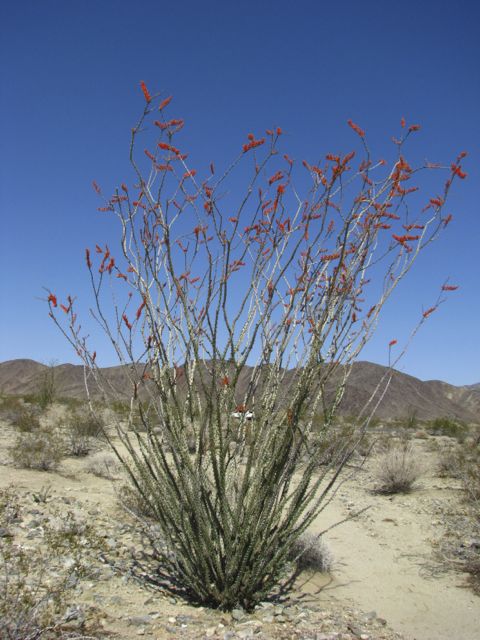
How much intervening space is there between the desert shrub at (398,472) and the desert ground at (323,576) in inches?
17.3

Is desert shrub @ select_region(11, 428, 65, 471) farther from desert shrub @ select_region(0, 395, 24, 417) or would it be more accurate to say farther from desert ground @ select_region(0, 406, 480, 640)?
desert shrub @ select_region(0, 395, 24, 417)

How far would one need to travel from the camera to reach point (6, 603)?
275cm

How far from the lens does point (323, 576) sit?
4672mm

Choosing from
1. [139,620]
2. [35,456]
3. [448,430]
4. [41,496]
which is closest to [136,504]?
[41,496]

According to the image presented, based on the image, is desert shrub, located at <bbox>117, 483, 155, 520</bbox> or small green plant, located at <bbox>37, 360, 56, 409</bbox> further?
small green plant, located at <bbox>37, 360, 56, 409</bbox>

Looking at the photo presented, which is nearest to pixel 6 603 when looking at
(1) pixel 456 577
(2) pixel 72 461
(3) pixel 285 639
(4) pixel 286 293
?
(3) pixel 285 639

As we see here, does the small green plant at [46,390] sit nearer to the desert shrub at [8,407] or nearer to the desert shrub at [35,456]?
the desert shrub at [8,407]

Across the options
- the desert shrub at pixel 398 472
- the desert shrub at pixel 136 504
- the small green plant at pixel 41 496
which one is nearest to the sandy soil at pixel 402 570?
the desert shrub at pixel 398 472

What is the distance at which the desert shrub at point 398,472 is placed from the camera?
8.72 meters

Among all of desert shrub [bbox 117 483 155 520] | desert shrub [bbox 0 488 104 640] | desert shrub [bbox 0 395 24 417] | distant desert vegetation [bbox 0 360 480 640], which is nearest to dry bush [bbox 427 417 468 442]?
distant desert vegetation [bbox 0 360 480 640]

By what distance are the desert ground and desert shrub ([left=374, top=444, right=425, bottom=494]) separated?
439mm

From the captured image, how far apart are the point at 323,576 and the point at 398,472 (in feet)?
14.9

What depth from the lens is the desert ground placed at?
10.2 ft

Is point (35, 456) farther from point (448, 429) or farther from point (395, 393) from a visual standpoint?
point (395, 393)
